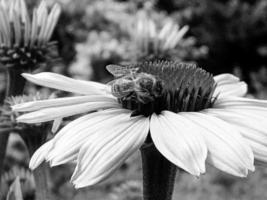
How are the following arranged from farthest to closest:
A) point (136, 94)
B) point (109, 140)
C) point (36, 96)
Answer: point (36, 96) < point (136, 94) < point (109, 140)

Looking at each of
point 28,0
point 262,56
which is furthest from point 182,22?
point 28,0

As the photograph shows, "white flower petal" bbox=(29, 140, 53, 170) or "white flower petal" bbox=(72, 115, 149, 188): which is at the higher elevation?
"white flower petal" bbox=(72, 115, 149, 188)

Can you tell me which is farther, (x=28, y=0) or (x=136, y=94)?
(x=28, y=0)

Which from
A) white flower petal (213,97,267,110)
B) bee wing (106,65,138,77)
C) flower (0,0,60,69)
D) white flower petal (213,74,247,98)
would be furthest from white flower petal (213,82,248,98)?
flower (0,0,60,69)

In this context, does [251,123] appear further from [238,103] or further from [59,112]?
[59,112]

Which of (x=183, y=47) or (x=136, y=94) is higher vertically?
(x=136, y=94)

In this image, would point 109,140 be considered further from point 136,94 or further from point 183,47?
point 183,47

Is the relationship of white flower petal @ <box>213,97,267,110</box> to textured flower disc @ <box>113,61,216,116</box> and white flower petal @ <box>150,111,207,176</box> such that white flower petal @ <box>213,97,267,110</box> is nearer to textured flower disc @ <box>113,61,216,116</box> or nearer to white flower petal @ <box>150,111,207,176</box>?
textured flower disc @ <box>113,61,216,116</box>

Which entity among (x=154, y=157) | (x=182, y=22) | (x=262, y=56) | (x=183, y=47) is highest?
(x=154, y=157)
